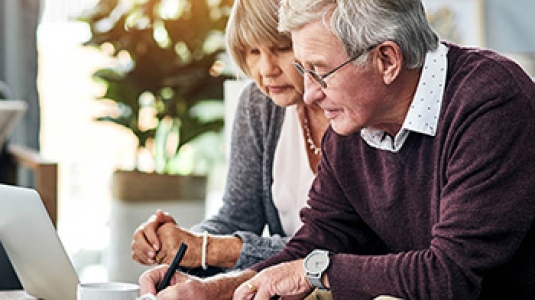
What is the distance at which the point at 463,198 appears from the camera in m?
1.44

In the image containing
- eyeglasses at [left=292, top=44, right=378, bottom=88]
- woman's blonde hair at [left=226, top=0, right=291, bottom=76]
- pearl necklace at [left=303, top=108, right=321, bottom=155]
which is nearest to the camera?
eyeglasses at [left=292, top=44, right=378, bottom=88]

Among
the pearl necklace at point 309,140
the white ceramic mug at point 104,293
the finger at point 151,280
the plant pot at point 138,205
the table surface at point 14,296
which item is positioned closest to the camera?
the white ceramic mug at point 104,293

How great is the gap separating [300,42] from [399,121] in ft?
0.71

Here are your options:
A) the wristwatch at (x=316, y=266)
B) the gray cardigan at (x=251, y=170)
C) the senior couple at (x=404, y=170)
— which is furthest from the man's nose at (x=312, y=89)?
the gray cardigan at (x=251, y=170)

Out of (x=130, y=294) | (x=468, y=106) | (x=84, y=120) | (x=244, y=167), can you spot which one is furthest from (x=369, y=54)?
(x=84, y=120)

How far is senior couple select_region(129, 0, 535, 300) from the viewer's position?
1.44m

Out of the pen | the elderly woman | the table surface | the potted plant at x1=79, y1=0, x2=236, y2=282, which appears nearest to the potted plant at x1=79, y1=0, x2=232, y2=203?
the potted plant at x1=79, y1=0, x2=236, y2=282

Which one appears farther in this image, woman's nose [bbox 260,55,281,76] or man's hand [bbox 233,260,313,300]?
woman's nose [bbox 260,55,281,76]

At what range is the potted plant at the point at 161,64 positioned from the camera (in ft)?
12.5

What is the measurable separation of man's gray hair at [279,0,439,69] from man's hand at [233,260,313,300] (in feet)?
1.18

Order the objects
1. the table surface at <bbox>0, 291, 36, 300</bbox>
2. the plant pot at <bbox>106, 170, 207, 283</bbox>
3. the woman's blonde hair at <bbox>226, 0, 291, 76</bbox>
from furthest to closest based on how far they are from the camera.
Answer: the plant pot at <bbox>106, 170, 207, 283</bbox> < the woman's blonde hair at <bbox>226, 0, 291, 76</bbox> < the table surface at <bbox>0, 291, 36, 300</bbox>

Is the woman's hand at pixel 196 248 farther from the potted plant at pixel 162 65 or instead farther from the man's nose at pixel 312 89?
the potted plant at pixel 162 65

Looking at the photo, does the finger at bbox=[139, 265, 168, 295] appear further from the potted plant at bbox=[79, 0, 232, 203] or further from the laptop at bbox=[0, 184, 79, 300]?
the potted plant at bbox=[79, 0, 232, 203]

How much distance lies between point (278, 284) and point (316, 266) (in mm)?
71
